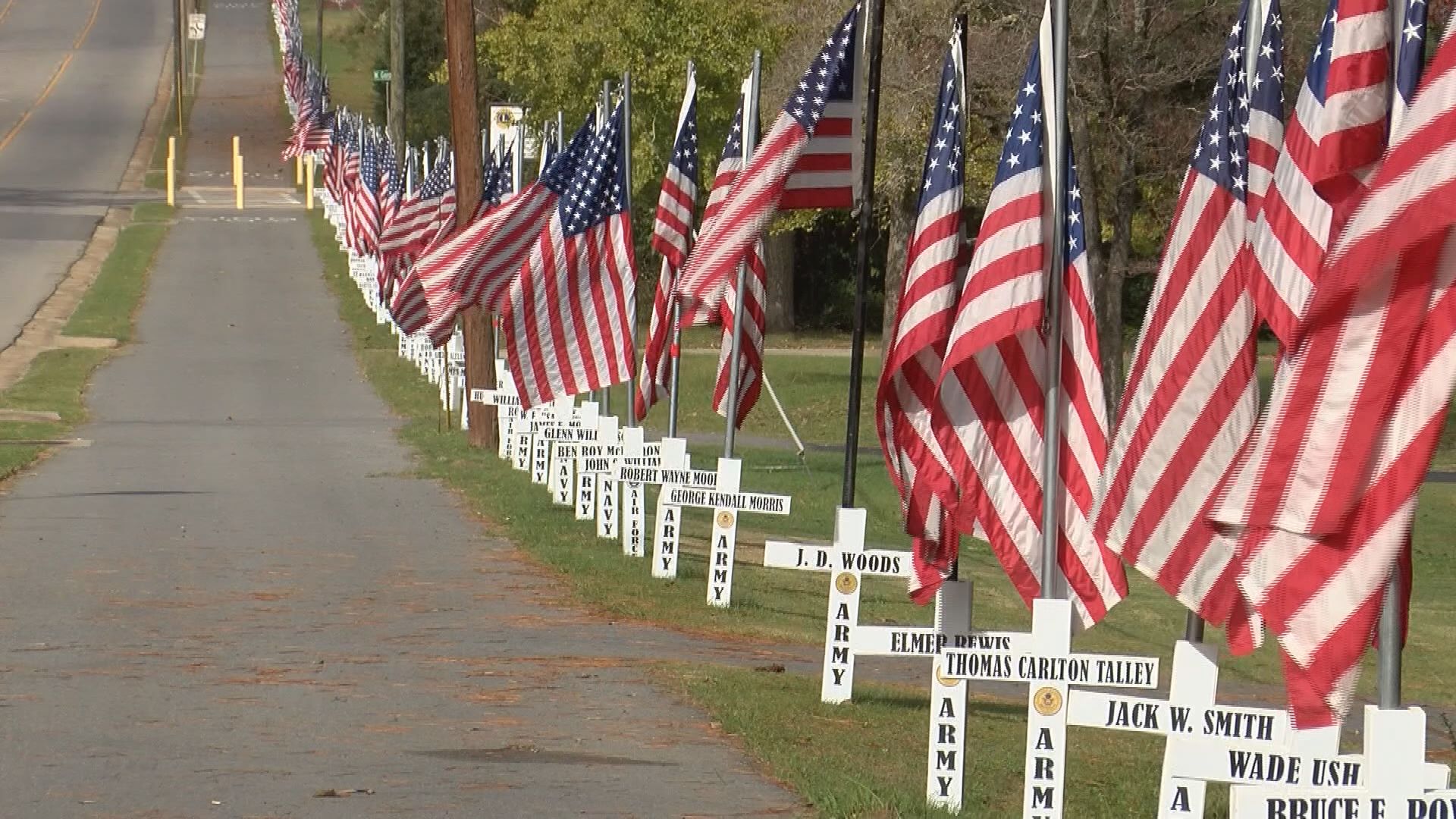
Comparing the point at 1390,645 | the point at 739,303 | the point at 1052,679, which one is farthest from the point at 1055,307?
the point at 739,303

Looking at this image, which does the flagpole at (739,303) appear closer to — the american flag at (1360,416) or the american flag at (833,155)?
the american flag at (833,155)

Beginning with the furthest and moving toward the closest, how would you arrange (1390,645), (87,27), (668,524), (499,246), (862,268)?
(87,27) < (499,246) < (668,524) < (862,268) < (1390,645)

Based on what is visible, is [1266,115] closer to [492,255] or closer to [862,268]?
[862,268]

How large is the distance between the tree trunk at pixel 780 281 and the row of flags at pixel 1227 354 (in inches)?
1438

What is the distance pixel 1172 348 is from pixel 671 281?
10.4 metres

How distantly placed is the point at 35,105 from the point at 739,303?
85.2 meters

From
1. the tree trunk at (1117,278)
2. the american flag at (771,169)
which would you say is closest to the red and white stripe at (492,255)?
the american flag at (771,169)

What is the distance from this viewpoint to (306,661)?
1252 cm

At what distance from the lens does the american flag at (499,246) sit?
21.2 meters

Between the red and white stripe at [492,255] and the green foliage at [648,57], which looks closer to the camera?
the red and white stripe at [492,255]

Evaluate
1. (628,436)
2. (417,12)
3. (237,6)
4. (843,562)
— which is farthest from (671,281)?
(237,6)

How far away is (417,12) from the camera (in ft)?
226

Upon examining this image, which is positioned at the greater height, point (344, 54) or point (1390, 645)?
point (344, 54)


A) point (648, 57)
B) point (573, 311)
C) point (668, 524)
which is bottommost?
point (668, 524)
